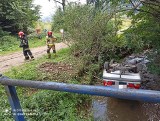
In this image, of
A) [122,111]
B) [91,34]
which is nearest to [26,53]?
[91,34]

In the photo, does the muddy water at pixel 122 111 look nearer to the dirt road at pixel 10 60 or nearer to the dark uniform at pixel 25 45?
the dirt road at pixel 10 60

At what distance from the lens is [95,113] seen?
7793 millimetres

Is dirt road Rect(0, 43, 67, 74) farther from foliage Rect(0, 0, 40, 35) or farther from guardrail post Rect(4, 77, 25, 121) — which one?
guardrail post Rect(4, 77, 25, 121)

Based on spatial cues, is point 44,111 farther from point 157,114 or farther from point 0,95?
point 157,114

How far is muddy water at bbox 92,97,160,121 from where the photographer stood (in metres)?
7.52

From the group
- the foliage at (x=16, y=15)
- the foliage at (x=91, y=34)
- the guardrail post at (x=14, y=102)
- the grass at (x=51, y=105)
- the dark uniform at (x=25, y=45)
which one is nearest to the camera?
the guardrail post at (x=14, y=102)

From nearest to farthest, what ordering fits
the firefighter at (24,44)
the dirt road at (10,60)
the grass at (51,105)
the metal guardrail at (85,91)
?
the metal guardrail at (85,91) → the grass at (51,105) → the dirt road at (10,60) → the firefighter at (24,44)

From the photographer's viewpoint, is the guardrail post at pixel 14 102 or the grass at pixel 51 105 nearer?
the guardrail post at pixel 14 102

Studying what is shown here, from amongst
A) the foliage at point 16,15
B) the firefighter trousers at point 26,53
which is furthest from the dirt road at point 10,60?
the foliage at point 16,15

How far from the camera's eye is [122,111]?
8.06 meters

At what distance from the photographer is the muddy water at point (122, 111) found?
7.52 meters

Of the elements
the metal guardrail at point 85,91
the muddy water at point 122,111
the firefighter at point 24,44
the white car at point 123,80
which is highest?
the metal guardrail at point 85,91

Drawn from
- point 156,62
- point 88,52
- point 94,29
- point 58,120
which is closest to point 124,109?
point 156,62

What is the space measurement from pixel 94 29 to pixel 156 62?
392cm
